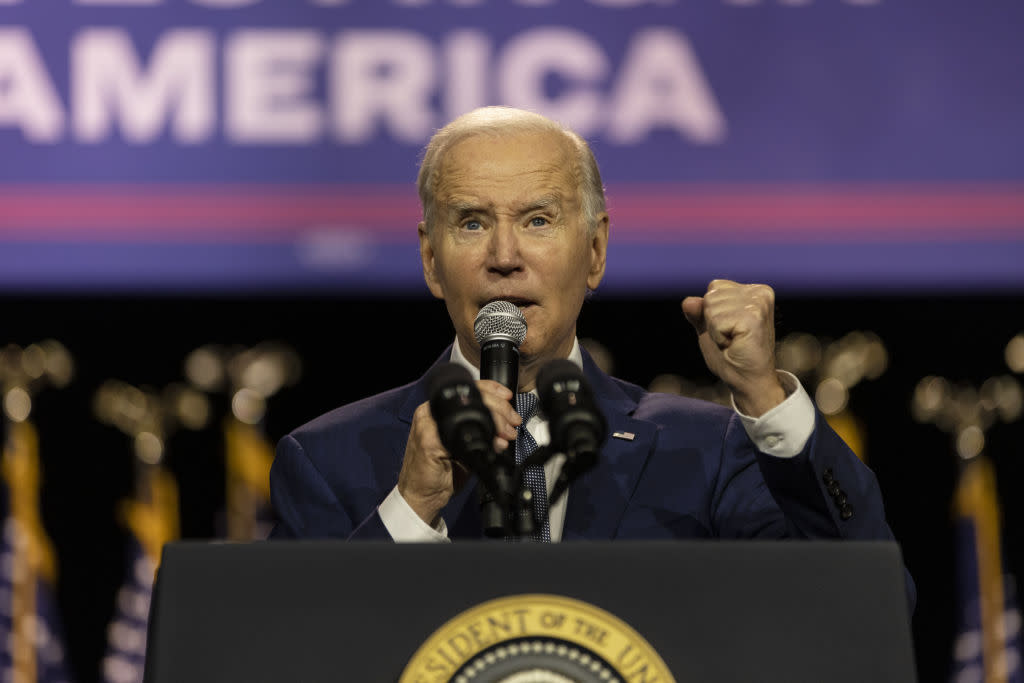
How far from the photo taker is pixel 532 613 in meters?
1.06

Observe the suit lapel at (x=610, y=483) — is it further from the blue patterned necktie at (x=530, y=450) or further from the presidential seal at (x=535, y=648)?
the presidential seal at (x=535, y=648)

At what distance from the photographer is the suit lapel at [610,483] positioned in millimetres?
1673

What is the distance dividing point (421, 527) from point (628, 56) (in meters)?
2.20

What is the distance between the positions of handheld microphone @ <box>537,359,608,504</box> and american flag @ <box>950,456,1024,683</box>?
11.8 feet

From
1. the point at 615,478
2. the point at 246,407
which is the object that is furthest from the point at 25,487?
the point at 615,478

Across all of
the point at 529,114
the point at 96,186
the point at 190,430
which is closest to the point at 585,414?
the point at 529,114

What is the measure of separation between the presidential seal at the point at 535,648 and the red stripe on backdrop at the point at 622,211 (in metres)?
2.38

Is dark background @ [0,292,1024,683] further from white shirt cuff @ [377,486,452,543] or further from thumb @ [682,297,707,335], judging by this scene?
white shirt cuff @ [377,486,452,543]

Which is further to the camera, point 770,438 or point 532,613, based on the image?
point 770,438

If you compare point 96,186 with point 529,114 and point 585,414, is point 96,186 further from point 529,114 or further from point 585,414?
point 585,414

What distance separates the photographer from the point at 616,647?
1.05 metres

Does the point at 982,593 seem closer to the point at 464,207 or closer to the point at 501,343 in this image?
the point at 464,207

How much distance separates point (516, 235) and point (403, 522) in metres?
0.51

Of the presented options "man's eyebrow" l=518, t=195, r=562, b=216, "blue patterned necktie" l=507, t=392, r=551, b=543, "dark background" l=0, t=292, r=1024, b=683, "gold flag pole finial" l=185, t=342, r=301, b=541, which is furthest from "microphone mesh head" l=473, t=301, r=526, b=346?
"gold flag pole finial" l=185, t=342, r=301, b=541
